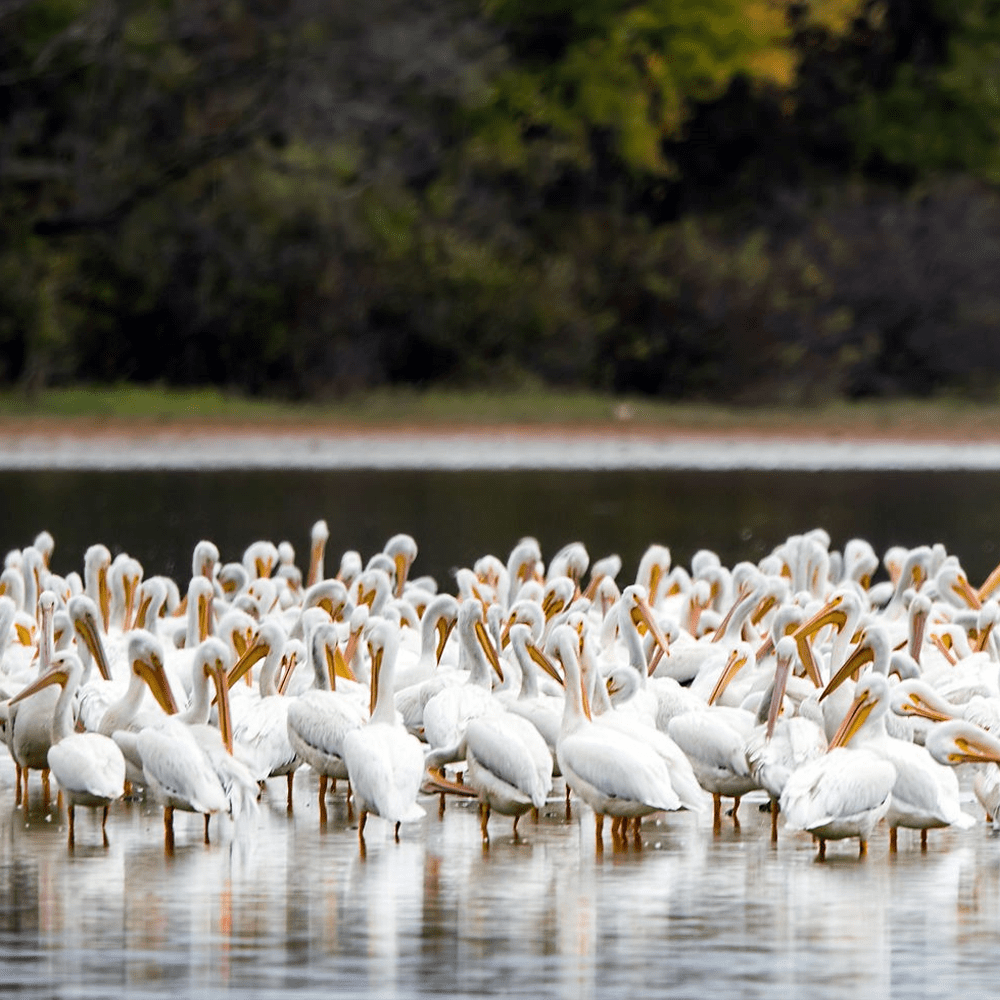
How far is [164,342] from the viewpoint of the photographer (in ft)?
116

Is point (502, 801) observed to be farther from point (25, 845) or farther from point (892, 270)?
point (892, 270)

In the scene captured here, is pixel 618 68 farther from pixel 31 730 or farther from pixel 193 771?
pixel 193 771

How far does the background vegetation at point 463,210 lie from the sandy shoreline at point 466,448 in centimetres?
262

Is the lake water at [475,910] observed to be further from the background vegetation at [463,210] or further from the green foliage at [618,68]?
the green foliage at [618,68]

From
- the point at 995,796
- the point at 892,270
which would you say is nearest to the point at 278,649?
the point at 995,796

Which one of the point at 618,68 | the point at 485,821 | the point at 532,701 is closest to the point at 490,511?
the point at 618,68

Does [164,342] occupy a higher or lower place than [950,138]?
lower

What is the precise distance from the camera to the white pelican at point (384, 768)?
356 inches

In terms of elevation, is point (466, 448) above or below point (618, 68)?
below

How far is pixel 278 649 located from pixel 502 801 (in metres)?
1.39

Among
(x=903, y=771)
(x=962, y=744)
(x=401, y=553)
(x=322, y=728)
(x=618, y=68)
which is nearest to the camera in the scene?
(x=903, y=771)

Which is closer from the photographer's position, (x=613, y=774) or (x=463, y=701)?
(x=613, y=774)

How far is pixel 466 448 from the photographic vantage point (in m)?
31.6

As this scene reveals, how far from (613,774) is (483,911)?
1.01m
